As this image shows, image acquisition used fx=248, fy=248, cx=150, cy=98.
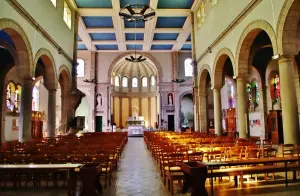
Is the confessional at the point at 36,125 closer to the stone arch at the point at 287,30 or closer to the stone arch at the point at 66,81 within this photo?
the stone arch at the point at 66,81

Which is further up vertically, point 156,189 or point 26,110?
point 26,110

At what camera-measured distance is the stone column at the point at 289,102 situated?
28.2 feet

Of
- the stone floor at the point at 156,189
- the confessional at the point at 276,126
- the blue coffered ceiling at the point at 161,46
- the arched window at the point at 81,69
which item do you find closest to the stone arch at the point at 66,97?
the arched window at the point at 81,69

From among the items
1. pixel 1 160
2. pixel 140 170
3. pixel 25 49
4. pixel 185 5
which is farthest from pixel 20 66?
pixel 185 5

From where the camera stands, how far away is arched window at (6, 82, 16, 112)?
19.0m

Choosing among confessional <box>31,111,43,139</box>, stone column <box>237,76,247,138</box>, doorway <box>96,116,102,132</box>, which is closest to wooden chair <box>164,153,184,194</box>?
stone column <box>237,76,247,138</box>

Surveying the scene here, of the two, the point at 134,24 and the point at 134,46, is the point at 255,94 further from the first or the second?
the point at 134,46

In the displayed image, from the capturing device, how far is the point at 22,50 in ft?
39.3

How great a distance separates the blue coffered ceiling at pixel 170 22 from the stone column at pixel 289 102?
1612 centimetres

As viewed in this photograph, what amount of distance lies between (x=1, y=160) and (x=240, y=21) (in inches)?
465

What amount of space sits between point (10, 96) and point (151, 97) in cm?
2073

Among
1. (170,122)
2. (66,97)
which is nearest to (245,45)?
(66,97)

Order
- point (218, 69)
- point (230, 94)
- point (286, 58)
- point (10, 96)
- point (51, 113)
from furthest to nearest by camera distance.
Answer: point (230, 94), point (10, 96), point (218, 69), point (51, 113), point (286, 58)

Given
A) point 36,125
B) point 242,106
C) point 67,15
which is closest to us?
point 242,106
